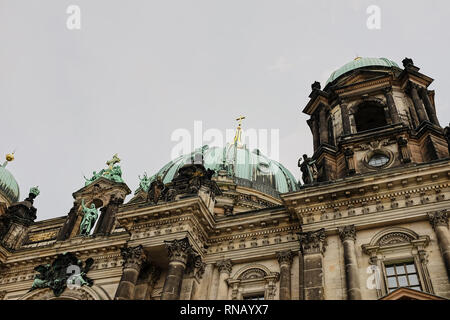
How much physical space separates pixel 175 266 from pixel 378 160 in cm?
1084

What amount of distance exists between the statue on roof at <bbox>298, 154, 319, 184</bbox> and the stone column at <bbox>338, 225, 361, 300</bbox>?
4052mm

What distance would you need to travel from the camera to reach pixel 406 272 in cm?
1727

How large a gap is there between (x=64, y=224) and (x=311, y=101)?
17.2 metres

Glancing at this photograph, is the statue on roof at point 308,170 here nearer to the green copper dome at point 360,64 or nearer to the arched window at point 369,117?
the arched window at point 369,117

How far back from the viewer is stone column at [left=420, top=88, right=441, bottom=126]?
23714 millimetres

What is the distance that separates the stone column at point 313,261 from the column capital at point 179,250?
4.91 m

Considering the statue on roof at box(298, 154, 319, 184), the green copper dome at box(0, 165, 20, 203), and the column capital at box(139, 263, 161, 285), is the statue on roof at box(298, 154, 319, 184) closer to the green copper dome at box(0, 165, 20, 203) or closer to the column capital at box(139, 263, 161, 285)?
the column capital at box(139, 263, 161, 285)

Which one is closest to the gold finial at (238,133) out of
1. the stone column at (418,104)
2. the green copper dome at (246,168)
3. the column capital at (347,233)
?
the green copper dome at (246,168)

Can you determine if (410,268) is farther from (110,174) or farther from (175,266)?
(110,174)

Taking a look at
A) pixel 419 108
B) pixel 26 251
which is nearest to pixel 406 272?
pixel 419 108

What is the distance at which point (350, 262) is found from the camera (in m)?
17.6

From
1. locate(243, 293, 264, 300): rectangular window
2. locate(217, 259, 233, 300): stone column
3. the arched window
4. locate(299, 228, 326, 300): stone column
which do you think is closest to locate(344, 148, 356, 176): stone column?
locate(299, 228, 326, 300): stone column

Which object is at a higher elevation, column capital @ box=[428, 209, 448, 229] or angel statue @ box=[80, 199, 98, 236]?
angel statue @ box=[80, 199, 98, 236]

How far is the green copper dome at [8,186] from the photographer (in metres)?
38.3
